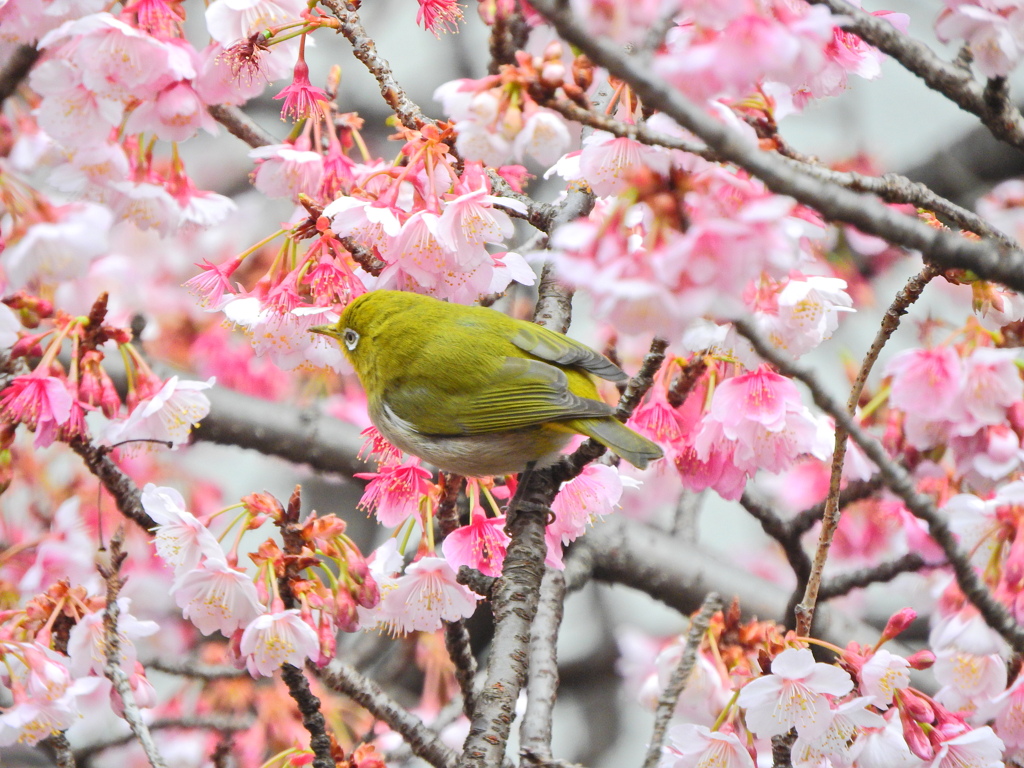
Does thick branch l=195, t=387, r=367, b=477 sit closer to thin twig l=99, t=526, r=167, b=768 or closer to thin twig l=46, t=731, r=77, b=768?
thin twig l=46, t=731, r=77, b=768

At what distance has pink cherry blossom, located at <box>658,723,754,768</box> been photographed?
1.98m

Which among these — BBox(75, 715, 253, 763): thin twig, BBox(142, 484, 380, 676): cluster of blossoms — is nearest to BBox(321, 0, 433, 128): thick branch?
BBox(142, 484, 380, 676): cluster of blossoms

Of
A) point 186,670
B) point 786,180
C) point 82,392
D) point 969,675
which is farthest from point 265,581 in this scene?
point 969,675

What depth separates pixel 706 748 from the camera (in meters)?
2.02

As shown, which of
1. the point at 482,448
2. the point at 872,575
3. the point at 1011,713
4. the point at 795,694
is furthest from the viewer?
the point at 872,575

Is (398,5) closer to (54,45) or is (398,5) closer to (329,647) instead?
(54,45)

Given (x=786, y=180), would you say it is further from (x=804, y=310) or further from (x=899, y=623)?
(x=899, y=623)

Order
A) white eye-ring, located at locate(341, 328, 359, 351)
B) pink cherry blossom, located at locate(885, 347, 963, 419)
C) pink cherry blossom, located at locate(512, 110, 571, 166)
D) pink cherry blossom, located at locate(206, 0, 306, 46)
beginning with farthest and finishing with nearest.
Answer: white eye-ring, located at locate(341, 328, 359, 351) → pink cherry blossom, located at locate(206, 0, 306, 46) → pink cherry blossom, located at locate(885, 347, 963, 419) → pink cherry blossom, located at locate(512, 110, 571, 166)

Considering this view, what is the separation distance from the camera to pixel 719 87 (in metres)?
1.28

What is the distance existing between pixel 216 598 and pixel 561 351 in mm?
1060

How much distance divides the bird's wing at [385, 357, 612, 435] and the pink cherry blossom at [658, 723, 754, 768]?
0.79 m

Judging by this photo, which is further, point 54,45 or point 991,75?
point 54,45

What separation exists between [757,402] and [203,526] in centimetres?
123

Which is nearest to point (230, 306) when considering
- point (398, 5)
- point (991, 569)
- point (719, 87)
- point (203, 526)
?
point (203, 526)
